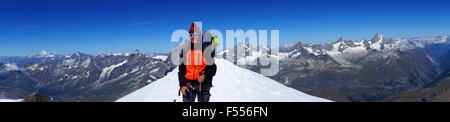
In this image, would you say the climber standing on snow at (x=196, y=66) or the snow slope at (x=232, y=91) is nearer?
the climber standing on snow at (x=196, y=66)

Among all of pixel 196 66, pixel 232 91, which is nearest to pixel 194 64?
pixel 196 66

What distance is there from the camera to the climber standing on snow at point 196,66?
12.5 m

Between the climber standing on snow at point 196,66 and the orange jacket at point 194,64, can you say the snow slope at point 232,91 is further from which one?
the orange jacket at point 194,64

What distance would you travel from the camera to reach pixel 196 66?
1271cm

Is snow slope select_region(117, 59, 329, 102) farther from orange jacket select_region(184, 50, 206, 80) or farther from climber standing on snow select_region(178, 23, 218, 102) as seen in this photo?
orange jacket select_region(184, 50, 206, 80)

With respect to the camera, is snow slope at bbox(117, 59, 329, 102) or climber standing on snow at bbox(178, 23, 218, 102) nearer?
climber standing on snow at bbox(178, 23, 218, 102)

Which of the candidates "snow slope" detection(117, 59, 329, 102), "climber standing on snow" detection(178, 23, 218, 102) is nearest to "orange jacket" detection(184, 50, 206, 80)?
"climber standing on snow" detection(178, 23, 218, 102)

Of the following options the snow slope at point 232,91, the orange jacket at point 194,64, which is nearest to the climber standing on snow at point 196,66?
the orange jacket at point 194,64

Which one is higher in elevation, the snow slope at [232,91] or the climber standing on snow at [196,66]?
the climber standing on snow at [196,66]

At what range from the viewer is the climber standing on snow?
12.5 meters

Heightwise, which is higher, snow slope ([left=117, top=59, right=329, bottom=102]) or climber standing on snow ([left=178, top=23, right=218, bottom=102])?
climber standing on snow ([left=178, top=23, right=218, bottom=102])
